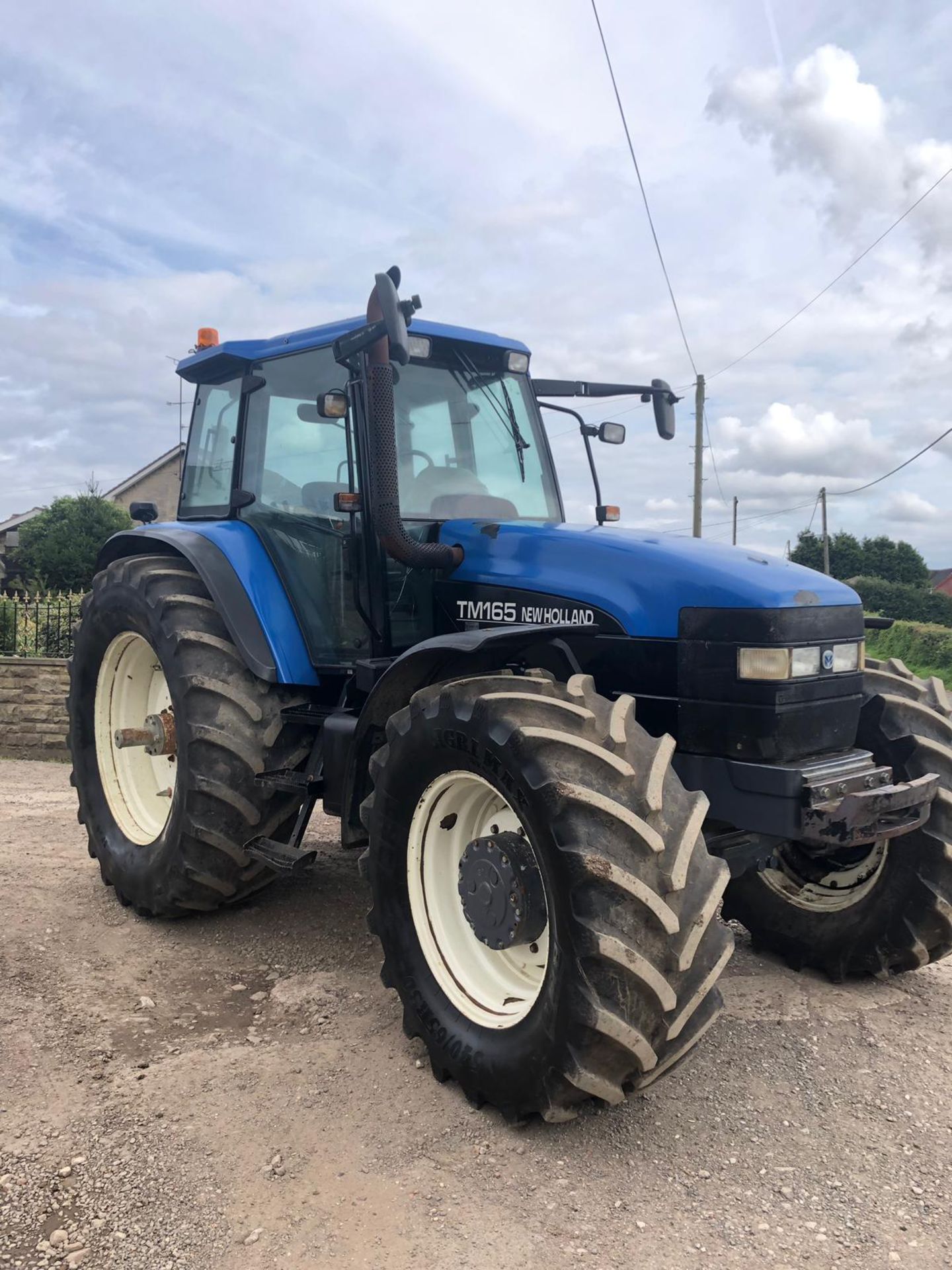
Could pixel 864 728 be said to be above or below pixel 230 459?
below

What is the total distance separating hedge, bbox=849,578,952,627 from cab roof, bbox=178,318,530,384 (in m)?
42.5

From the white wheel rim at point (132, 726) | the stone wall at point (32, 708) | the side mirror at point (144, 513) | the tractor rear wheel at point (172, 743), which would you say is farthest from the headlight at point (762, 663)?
the stone wall at point (32, 708)

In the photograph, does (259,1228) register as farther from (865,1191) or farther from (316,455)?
(316,455)

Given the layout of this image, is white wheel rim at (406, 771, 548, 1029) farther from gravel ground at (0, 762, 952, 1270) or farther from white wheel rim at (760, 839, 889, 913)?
white wheel rim at (760, 839, 889, 913)

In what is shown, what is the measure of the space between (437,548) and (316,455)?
2.82ft

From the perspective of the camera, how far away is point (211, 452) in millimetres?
5070

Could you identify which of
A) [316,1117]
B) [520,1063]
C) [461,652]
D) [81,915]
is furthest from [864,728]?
Answer: [81,915]

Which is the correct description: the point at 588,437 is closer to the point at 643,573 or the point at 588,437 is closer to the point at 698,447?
the point at 643,573

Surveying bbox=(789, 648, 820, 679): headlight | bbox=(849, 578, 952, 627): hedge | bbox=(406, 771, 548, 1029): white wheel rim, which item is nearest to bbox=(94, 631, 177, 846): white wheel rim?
bbox=(406, 771, 548, 1029): white wheel rim

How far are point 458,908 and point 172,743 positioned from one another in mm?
2037

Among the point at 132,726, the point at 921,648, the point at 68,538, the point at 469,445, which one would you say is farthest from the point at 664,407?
the point at 921,648

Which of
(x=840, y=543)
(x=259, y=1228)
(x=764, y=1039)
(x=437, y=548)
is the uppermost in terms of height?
(x=840, y=543)

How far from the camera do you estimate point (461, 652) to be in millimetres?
3332

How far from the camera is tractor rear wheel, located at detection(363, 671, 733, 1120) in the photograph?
2.56 meters
